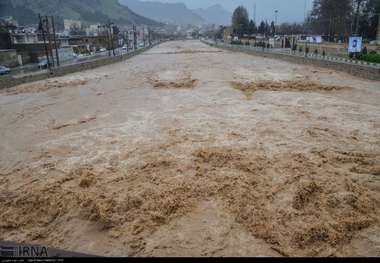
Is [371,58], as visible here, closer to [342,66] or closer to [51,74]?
[342,66]

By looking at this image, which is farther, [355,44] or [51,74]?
[51,74]

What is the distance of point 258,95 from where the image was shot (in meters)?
16.7

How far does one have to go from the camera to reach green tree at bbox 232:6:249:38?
8969 cm

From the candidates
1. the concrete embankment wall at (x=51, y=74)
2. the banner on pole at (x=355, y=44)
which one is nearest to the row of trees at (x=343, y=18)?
the banner on pole at (x=355, y=44)

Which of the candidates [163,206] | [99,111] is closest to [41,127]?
[99,111]

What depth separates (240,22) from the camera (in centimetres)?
9106

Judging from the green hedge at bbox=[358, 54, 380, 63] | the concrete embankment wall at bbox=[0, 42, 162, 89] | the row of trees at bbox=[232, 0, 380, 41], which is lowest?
the concrete embankment wall at bbox=[0, 42, 162, 89]

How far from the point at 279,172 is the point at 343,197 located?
1.52 m

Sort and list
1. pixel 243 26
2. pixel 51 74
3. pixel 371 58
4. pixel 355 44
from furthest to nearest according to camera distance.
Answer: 1. pixel 243 26
2. pixel 51 74
3. pixel 355 44
4. pixel 371 58

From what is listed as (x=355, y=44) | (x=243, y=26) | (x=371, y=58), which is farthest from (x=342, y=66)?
(x=243, y=26)

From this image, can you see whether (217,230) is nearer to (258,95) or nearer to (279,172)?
(279,172)

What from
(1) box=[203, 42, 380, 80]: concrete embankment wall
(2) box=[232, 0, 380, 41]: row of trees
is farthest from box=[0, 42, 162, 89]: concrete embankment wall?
(2) box=[232, 0, 380, 41]: row of trees

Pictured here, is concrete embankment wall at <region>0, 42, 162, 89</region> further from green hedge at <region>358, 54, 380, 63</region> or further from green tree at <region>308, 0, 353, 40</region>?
green tree at <region>308, 0, 353, 40</region>

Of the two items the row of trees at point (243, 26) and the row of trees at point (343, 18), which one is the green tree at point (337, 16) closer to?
the row of trees at point (343, 18)
